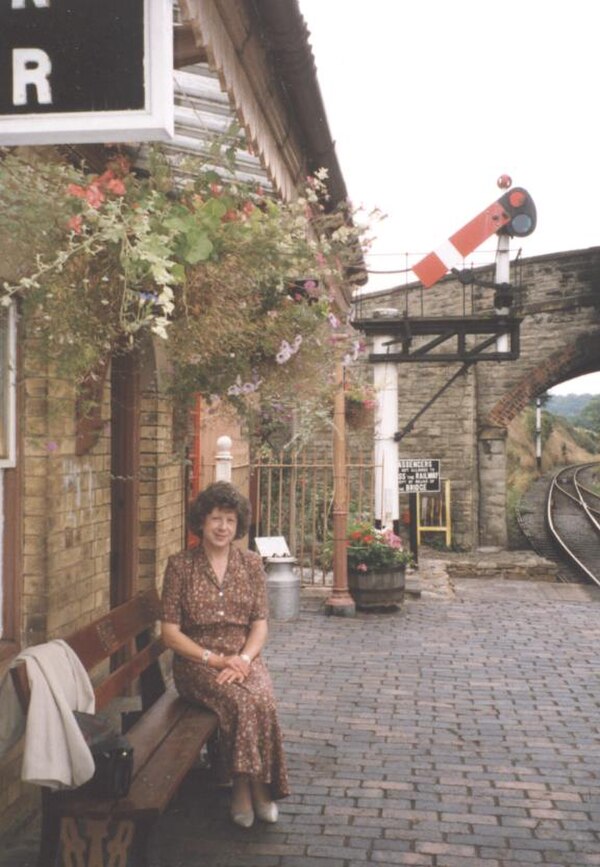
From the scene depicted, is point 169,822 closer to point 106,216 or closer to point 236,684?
point 236,684

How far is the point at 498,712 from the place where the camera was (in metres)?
6.36

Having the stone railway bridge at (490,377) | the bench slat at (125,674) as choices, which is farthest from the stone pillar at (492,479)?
the bench slat at (125,674)

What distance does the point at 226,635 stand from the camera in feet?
15.0

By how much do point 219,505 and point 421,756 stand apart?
2.07 metres

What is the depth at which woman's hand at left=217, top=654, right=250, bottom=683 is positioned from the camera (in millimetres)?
4348

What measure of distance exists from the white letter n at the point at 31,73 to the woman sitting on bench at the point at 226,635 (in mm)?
2512

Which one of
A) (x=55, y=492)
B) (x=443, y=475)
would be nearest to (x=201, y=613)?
(x=55, y=492)

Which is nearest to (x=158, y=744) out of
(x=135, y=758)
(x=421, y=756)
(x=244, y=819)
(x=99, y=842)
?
(x=135, y=758)

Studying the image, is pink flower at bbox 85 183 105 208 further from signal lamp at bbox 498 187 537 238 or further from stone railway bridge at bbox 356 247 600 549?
stone railway bridge at bbox 356 247 600 549

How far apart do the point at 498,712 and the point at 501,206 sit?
324 inches

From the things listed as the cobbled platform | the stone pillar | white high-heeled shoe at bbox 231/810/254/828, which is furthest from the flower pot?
the stone pillar

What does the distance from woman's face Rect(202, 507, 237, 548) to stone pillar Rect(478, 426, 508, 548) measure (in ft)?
48.5

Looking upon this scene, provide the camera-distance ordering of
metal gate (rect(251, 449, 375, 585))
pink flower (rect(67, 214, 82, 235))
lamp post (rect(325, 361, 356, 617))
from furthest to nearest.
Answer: metal gate (rect(251, 449, 375, 585)) → lamp post (rect(325, 361, 356, 617)) → pink flower (rect(67, 214, 82, 235))

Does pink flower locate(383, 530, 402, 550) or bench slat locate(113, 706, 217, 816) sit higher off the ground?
pink flower locate(383, 530, 402, 550)
